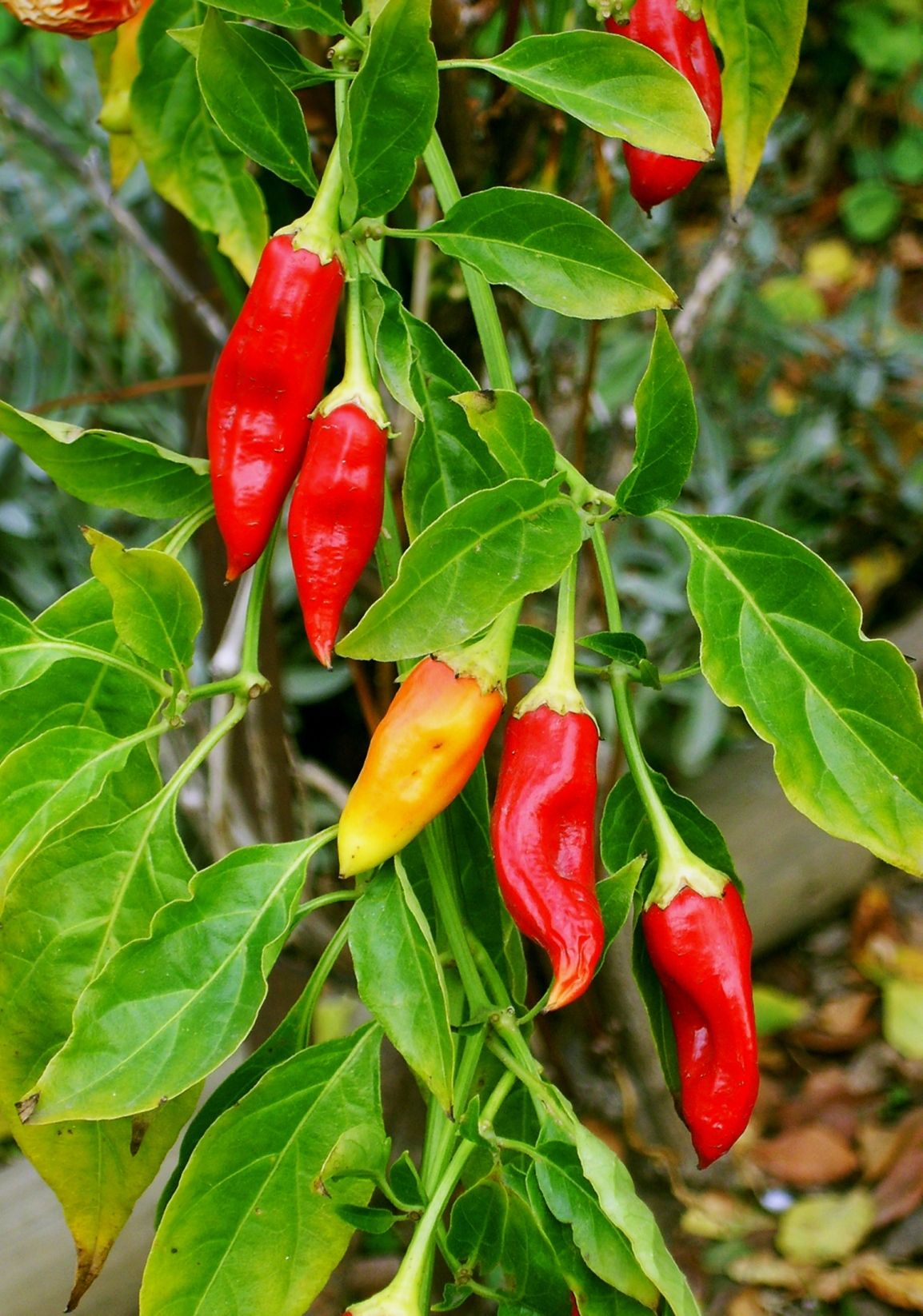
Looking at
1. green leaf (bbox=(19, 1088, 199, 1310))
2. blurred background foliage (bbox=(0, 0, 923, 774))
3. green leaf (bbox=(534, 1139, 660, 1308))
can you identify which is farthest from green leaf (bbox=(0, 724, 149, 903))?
blurred background foliage (bbox=(0, 0, 923, 774))

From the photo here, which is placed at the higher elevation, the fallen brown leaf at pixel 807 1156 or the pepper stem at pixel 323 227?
the pepper stem at pixel 323 227

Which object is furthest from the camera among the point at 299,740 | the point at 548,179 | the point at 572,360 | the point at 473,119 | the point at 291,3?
the point at 299,740

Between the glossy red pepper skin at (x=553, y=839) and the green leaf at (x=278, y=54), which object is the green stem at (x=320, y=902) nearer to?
the glossy red pepper skin at (x=553, y=839)

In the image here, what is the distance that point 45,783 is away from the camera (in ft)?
1.52

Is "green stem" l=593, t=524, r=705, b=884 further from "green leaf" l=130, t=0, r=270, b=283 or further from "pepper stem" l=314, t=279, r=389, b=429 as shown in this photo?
"green leaf" l=130, t=0, r=270, b=283

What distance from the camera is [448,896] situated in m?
0.48

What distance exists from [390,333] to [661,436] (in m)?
0.10

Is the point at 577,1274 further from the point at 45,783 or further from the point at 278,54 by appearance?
the point at 278,54

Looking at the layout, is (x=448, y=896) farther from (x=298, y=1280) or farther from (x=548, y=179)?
(x=548, y=179)

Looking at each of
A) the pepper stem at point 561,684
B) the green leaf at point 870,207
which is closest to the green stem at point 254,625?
the pepper stem at point 561,684

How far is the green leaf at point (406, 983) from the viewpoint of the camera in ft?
1.36

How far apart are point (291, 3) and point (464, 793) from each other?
0.99 ft

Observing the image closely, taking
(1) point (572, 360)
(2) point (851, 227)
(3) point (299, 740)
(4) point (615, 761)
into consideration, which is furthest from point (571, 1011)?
(2) point (851, 227)

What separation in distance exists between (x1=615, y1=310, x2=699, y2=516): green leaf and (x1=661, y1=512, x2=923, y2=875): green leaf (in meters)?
0.03
